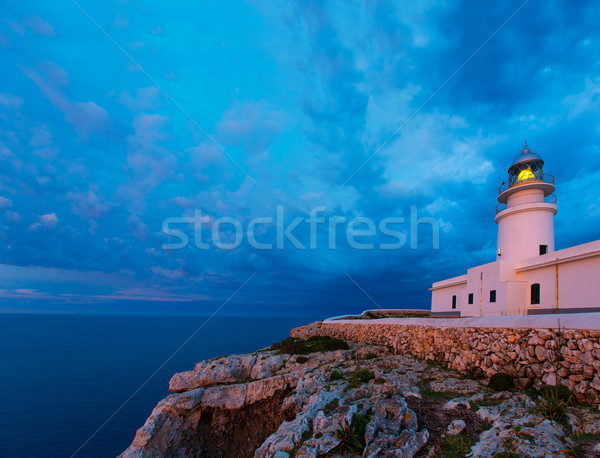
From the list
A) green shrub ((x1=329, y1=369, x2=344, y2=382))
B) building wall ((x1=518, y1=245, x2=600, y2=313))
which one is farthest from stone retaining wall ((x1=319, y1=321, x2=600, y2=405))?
building wall ((x1=518, y1=245, x2=600, y2=313))

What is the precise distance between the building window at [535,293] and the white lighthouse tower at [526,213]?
4.25 m

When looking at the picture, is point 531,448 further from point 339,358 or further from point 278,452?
→ point 339,358

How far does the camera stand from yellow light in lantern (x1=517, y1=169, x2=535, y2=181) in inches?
1016

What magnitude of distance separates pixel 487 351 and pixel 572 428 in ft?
16.0

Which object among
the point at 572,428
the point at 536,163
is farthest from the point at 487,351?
the point at 536,163

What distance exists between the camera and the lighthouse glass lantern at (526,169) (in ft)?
84.4

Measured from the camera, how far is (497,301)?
22.6m

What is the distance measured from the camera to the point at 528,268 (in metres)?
21.3

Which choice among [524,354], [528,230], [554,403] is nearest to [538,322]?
[524,354]

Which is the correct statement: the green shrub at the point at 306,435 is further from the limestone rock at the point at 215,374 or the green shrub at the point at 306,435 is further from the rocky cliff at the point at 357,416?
the limestone rock at the point at 215,374

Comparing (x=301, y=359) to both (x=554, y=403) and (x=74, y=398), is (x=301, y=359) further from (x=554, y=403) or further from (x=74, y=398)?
(x=74, y=398)

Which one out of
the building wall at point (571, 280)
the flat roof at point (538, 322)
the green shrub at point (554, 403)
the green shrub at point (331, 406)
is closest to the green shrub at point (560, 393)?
the green shrub at point (554, 403)

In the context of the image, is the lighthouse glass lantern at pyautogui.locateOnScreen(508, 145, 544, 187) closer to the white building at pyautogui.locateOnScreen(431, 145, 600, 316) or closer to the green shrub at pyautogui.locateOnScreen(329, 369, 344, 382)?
the white building at pyautogui.locateOnScreen(431, 145, 600, 316)

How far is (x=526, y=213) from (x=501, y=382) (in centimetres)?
2007
